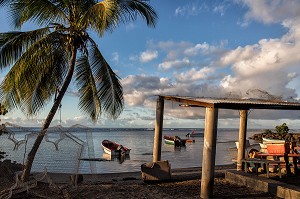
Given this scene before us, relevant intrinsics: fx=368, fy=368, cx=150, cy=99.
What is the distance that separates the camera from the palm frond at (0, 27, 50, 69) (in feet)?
34.9

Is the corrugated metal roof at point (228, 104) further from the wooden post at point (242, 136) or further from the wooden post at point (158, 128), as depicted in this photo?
the wooden post at point (242, 136)

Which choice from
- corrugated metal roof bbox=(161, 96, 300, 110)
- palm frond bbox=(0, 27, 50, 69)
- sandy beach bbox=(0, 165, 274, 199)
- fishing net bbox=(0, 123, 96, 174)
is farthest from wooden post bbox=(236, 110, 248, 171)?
palm frond bbox=(0, 27, 50, 69)

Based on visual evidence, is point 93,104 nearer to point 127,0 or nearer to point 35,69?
point 35,69

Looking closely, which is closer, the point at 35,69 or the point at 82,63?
the point at 35,69

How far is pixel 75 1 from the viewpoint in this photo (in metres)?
11.3

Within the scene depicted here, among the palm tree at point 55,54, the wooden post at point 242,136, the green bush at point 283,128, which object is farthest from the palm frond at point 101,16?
the green bush at point 283,128

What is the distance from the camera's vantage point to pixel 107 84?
480 inches

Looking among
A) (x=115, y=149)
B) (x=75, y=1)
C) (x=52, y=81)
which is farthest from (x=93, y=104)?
(x=115, y=149)

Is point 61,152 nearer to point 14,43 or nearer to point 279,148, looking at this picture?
point 14,43

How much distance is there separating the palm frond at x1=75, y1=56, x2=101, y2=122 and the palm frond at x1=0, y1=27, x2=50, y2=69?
1.92 m

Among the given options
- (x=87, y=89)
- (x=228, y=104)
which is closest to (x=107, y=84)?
(x=87, y=89)

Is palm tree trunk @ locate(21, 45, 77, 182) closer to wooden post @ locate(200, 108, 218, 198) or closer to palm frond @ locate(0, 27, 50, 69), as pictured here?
palm frond @ locate(0, 27, 50, 69)

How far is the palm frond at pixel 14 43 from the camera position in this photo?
34.9ft

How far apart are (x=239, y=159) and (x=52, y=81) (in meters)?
7.09
